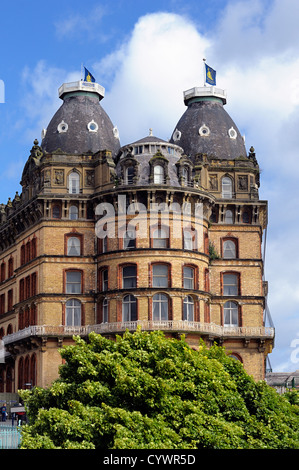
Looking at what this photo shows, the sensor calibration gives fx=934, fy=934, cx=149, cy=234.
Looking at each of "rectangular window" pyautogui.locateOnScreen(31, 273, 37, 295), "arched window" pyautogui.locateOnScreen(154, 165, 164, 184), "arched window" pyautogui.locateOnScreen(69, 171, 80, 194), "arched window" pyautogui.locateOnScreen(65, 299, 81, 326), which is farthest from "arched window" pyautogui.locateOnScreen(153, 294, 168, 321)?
"arched window" pyautogui.locateOnScreen(69, 171, 80, 194)

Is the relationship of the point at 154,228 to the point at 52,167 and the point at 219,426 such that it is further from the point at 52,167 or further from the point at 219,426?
the point at 219,426

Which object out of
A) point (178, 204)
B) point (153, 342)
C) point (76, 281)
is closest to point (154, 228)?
point (178, 204)

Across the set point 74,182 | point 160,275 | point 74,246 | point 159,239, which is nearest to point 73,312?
point 74,246

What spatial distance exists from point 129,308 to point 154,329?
3.47 metres

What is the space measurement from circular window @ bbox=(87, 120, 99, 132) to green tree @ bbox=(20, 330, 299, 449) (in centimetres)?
4001

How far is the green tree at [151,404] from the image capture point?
4347cm

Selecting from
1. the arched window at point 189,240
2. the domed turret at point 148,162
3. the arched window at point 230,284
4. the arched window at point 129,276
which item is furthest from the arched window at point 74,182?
the arched window at point 230,284

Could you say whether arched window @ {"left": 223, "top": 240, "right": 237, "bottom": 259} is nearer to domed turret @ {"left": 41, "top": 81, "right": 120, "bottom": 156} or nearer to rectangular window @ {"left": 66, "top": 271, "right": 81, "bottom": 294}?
domed turret @ {"left": 41, "top": 81, "right": 120, "bottom": 156}

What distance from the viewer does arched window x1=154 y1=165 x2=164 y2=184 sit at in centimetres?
8044

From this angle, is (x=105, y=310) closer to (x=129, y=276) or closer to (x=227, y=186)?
(x=129, y=276)

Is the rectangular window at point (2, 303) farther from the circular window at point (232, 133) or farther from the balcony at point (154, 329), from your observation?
the circular window at point (232, 133)

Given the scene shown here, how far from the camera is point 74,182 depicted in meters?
83.1

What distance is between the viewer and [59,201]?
270 feet

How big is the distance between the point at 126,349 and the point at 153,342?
1.53 metres
